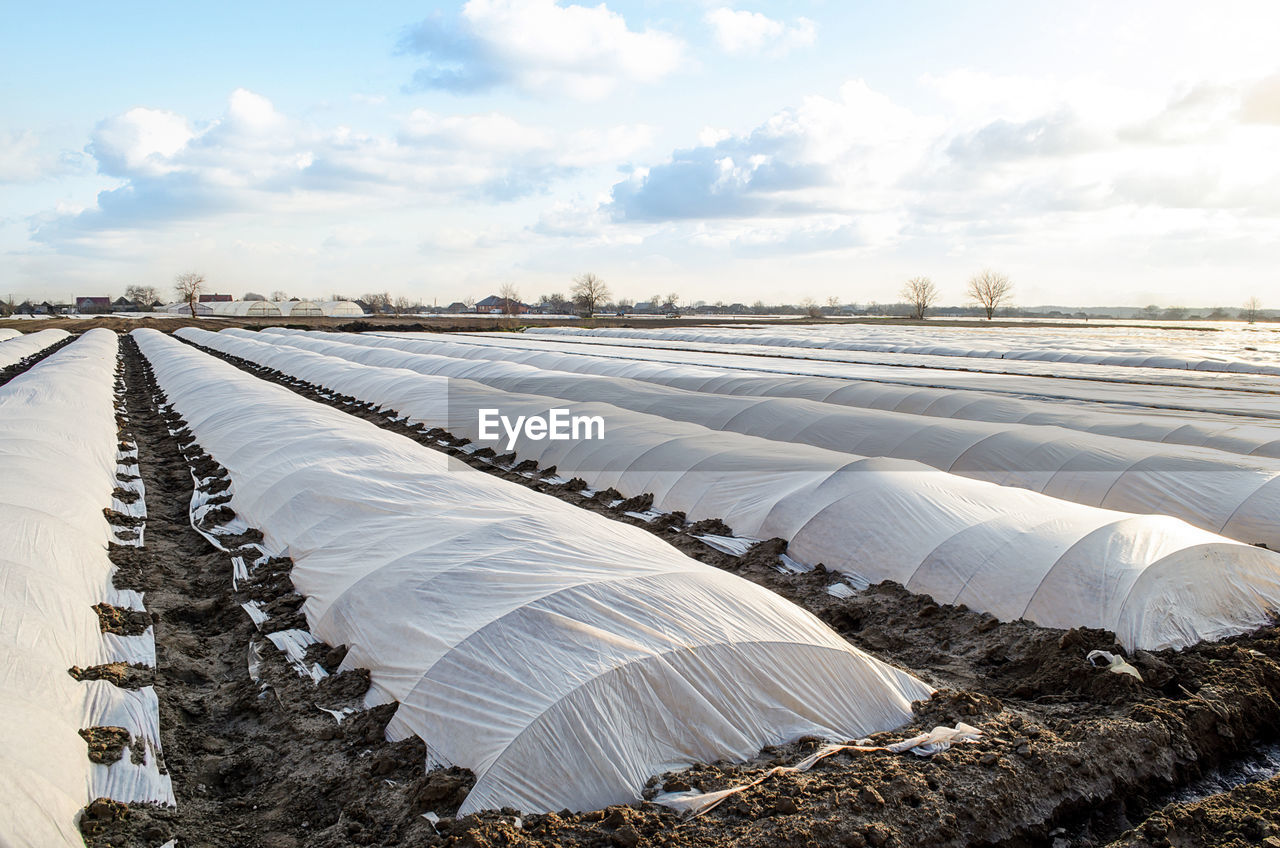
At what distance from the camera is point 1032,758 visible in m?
4.95

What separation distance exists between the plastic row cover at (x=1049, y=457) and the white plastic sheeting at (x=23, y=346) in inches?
1357

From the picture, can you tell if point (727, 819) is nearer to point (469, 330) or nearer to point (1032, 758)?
point (1032, 758)

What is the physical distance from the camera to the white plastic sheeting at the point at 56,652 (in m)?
4.02

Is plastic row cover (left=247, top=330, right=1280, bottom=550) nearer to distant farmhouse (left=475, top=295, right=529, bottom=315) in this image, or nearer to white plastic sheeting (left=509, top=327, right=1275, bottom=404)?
white plastic sheeting (left=509, top=327, right=1275, bottom=404)

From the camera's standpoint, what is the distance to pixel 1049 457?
1119cm

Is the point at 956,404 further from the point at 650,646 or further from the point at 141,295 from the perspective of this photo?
the point at 141,295

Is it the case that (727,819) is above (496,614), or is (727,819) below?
below

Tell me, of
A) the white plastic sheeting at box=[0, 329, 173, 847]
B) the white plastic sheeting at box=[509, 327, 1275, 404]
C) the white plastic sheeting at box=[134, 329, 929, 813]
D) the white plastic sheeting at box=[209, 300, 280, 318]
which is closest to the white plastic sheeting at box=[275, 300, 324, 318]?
the white plastic sheeting at box=[209, 300, 280, 318]

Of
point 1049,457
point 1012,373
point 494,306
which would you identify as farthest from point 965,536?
point 494,306

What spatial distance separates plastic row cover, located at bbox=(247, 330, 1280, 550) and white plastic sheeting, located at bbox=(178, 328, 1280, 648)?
217cm

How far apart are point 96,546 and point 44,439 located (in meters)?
5.21

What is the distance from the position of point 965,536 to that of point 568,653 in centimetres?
491

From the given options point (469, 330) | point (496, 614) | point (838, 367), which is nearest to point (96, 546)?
point (496, 614)

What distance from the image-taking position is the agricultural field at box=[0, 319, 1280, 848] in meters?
4.43
